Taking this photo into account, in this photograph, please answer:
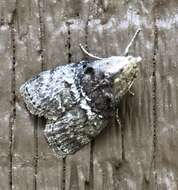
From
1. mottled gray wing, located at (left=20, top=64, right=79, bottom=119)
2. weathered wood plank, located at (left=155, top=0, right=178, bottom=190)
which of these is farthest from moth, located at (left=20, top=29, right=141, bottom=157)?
weathered wood plank, located at (left=155, top=0, right=178, bottom=190)

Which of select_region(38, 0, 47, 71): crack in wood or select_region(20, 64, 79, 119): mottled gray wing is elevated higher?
→ select_region(38, 0, 47, 71): crack in wood

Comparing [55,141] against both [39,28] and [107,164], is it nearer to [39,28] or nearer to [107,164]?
[107,164]

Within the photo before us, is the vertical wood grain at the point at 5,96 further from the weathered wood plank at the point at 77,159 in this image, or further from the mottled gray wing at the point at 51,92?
the weathered wood plank at the point at 77,159

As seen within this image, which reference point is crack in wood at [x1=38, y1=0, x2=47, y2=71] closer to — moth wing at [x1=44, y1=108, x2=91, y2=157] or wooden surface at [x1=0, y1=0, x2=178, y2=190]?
wooden surface at [x1=0, y1=0, x2=178, y2=190]

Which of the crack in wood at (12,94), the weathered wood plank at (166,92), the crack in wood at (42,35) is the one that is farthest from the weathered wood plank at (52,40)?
the weathered wood plank at (166,92)

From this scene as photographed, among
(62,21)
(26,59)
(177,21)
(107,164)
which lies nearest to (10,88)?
(26,59)

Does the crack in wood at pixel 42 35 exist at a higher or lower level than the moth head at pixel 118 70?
higher
